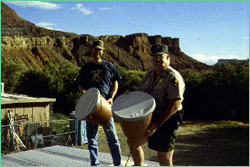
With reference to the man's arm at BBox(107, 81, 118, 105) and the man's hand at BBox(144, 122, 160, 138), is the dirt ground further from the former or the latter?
the man's hand at BBox(144, 122, 160, 138)

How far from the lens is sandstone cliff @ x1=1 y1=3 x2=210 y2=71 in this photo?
7150cm

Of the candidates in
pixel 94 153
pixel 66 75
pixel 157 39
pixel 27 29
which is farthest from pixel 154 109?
pixel 27 29

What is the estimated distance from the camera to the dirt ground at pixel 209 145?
12.1 m

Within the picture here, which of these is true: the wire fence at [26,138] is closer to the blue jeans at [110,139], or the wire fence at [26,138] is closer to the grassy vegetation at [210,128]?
the grassy vegetation at [210,128]

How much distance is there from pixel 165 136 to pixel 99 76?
1.21 metres

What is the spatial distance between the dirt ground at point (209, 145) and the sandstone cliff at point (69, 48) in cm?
4741

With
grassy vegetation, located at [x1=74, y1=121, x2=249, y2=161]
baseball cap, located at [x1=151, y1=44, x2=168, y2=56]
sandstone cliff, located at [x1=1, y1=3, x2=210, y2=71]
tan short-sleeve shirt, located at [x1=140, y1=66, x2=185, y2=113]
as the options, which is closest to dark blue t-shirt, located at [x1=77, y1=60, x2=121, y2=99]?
tan short-sleeve shirt, located at [x1=140, y1=66, x2=185, y2=113]

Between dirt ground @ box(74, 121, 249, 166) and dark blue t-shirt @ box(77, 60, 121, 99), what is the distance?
6360mm

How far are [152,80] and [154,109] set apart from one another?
0.31m

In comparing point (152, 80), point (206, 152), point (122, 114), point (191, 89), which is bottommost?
point (206, 152)

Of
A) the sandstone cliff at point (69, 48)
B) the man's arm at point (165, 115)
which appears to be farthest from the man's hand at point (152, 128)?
the sandstone cliff at point (69, 48)

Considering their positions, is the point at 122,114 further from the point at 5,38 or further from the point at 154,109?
the point at 5,38

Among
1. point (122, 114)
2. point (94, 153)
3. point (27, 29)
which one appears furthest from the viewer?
point (27, 29)

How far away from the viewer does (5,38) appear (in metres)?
75.9
